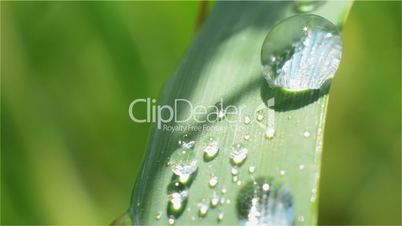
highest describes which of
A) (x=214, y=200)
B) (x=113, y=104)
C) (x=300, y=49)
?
(x=300, y=49)

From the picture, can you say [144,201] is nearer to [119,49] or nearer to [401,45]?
[119,49]

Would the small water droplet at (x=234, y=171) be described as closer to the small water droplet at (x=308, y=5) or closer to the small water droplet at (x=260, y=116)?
the small water droplet at (x=260, y=116)

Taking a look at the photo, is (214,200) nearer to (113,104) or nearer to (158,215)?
(158,215)

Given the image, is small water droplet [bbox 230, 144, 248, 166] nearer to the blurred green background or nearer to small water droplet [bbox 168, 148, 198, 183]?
small water droplet [bbox 168, 148, 198, 183]

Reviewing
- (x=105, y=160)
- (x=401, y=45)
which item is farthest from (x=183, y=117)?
(x=401, y=45)

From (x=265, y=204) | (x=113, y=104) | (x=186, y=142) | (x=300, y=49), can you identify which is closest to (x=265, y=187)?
(x=265, y=204)

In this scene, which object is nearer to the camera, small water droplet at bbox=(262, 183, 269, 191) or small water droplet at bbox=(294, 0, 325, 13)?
small water droplet at bbox=(262, 183, 269, 191)

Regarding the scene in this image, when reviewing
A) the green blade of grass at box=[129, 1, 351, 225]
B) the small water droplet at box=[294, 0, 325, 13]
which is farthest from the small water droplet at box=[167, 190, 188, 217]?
the small water droplet at box=[294, 0, 325, 13]
